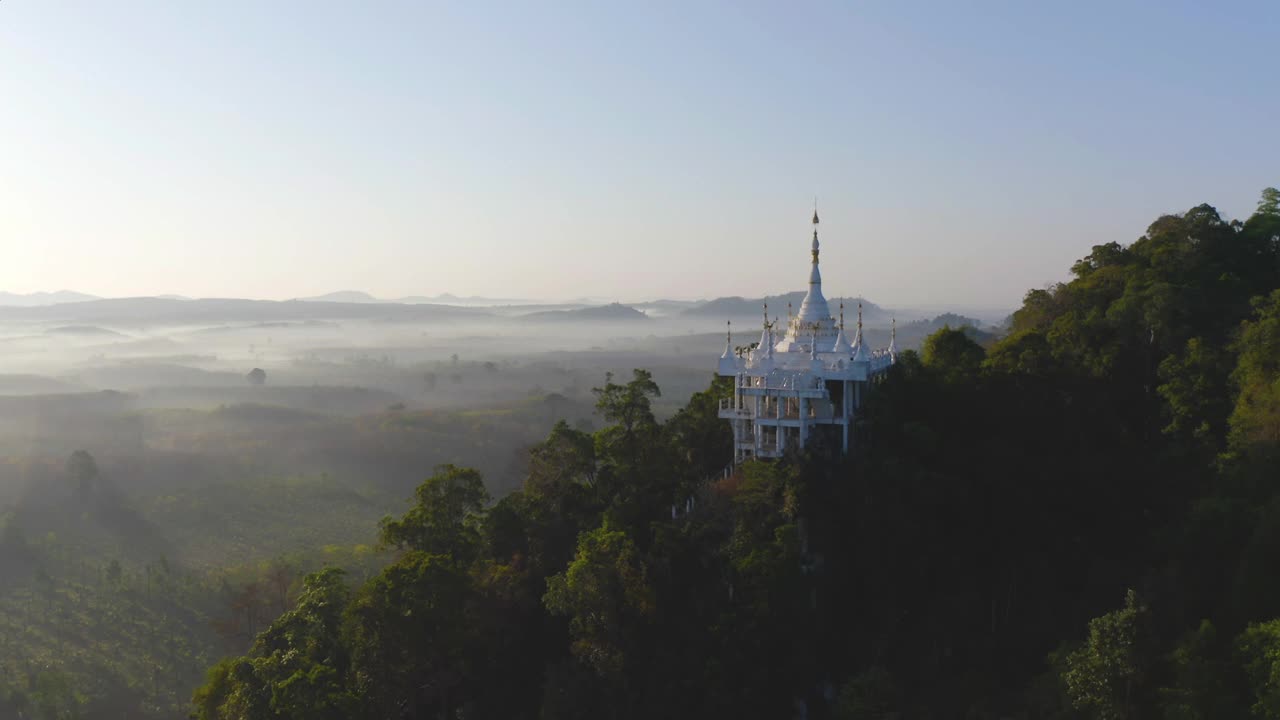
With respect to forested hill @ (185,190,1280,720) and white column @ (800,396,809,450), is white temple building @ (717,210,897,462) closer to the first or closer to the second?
white column @ (800,396,809,450)

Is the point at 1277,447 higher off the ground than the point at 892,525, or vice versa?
the point at 1277,447

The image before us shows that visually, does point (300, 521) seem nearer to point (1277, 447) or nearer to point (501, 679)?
point (501, 679)

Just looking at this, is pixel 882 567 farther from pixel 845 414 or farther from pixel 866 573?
pixel 845 414

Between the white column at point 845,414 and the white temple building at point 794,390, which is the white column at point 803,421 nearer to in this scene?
the white temple building at point 794,390

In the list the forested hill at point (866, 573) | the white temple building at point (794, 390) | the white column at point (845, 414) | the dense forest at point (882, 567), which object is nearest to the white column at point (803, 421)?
the white temple building at point (794, 390)

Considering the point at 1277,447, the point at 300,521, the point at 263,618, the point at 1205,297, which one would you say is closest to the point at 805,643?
the point at 1277,447

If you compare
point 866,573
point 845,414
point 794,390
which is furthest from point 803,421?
point 866,573

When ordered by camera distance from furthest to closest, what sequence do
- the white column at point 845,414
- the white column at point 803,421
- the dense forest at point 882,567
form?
the white column at point 845,414 → the white column at point 803,421 → the dense forest at point 882,567
